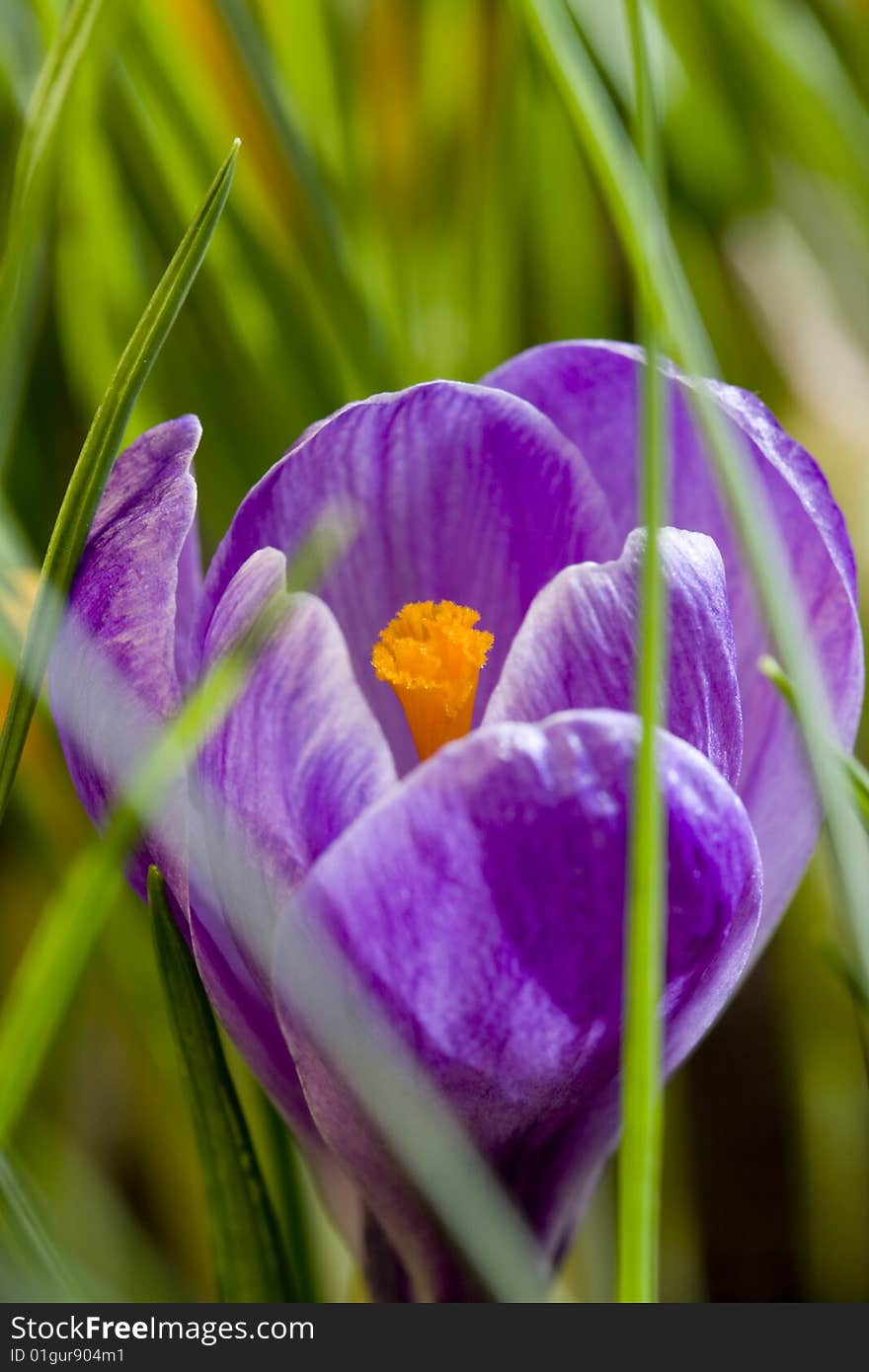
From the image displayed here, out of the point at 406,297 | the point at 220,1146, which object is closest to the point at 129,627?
the point at 220,1146

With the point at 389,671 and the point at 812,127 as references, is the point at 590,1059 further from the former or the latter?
the point at 812,127

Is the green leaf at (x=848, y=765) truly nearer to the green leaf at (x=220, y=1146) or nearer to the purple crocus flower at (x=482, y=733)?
the purple crocus flower at (x=482, y=733)

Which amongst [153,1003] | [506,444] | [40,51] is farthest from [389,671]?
[40,51]

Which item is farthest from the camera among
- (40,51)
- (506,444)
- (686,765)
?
(40,51)

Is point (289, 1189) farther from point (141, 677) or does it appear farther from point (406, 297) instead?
point (406, 297)

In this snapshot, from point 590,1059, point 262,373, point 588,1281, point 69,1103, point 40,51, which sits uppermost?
point 40,51

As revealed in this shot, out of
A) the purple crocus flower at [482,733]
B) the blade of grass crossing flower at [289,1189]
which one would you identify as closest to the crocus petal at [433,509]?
the purple crocus flower at [482,733]
